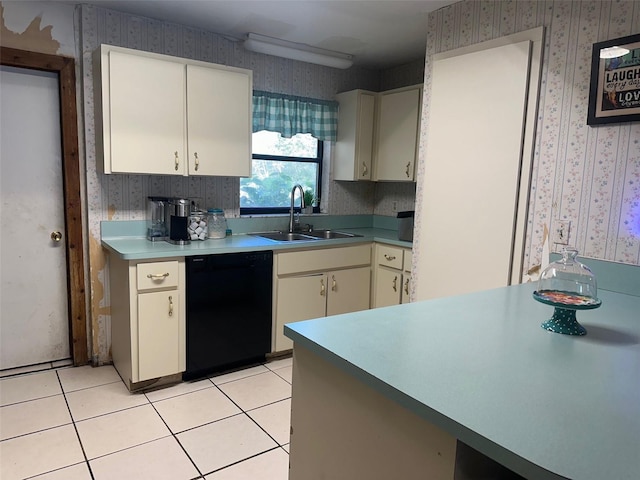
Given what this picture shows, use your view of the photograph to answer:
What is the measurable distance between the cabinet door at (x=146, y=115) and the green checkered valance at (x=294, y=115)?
0.80m

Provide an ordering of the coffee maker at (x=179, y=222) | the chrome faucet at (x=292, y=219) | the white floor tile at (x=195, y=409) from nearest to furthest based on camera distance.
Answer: the white floor tile at (x=195, y=409) → the coffee maker at (x=179, y=222) → the chrome faucet at (x=292, y=219)

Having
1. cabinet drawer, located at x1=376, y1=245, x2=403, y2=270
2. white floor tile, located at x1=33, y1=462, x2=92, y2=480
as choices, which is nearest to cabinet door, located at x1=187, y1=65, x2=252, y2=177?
cabinet drawer, located at x1=376, y1=245, x2=403, y2=270

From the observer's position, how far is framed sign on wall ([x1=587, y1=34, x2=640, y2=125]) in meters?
1.90

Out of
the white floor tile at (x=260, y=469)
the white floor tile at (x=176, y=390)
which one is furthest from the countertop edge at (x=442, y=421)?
the white floor tile at (x=176, y=390)

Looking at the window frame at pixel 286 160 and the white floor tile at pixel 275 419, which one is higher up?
the window frame at pixel 286 160

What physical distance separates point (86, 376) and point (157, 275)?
93cm

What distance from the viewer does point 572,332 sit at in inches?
53.4

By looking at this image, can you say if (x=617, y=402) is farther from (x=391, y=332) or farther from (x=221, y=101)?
(x=221, y=101)

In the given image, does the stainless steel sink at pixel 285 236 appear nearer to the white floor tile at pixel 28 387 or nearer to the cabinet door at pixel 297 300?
the cabinet door at pixel 297 300

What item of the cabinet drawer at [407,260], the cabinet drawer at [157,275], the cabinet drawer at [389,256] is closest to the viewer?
the cabinet drawer at [157,275]

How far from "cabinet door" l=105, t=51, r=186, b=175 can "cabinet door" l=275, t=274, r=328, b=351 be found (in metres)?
1.13

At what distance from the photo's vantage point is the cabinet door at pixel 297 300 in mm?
3238

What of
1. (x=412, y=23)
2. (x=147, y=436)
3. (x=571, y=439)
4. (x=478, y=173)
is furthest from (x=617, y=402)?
(x=412, y=23)

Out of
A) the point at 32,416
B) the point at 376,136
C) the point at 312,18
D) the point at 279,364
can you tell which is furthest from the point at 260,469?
the point at 376,136
